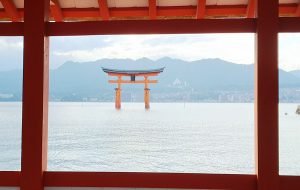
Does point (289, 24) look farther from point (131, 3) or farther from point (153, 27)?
point (131, 3)

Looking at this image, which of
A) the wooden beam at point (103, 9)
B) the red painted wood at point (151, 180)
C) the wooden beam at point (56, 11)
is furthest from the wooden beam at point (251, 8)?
the wooden beam at point (56, 11)

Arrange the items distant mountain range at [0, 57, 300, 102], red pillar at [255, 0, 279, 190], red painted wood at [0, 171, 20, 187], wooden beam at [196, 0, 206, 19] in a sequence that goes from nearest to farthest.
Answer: red pillar at [255, 0, 279, 190] < red painted wood at [0, 171, 20, 187] < wooden beam at [196, 0, 206, 19] < distant mountain range at [0, 57, 300, 102]

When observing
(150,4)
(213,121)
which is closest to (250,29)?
(150,4)

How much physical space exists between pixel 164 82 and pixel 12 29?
4734cm

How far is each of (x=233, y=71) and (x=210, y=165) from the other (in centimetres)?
→ 3159

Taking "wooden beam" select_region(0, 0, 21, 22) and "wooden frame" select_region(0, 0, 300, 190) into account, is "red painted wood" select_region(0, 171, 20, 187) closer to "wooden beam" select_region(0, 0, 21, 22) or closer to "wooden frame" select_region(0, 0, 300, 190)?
"wooden frame" select_region(0, 0, 300, 190)

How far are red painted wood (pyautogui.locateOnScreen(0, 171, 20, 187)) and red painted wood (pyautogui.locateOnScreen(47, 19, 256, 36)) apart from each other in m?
1.03

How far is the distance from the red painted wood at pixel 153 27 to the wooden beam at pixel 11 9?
55cm

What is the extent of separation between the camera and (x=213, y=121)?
110 feet

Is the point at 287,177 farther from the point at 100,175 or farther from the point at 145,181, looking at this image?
the point at 100,175

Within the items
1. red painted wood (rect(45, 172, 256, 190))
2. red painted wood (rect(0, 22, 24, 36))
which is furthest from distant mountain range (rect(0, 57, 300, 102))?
red painted wood (rect(0, 22, 24, 36))

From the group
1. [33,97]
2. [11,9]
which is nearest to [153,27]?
[33,97]

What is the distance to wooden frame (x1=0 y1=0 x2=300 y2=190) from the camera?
2357 millimetres

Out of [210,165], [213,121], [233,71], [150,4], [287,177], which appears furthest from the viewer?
[233,71]
